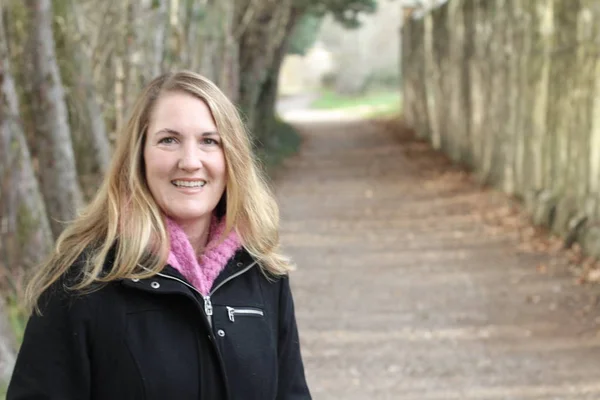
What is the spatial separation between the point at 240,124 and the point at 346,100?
4354cm

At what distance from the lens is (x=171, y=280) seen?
2.03 m

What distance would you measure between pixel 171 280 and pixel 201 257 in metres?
0.19

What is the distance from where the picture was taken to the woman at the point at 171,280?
6.41 feet

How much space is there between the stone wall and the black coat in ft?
22.4

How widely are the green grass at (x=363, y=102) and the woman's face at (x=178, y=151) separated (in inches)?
1188

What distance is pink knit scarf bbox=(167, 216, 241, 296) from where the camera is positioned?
2105 mm

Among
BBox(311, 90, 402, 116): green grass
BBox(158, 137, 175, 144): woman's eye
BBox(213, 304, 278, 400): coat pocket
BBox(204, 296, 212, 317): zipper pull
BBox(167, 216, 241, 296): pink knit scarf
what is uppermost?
BBox(158, 137, 175, 144): woman's eye

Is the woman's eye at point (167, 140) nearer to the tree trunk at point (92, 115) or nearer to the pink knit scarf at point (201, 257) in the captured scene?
the pink knit scarf at point (201, 257)

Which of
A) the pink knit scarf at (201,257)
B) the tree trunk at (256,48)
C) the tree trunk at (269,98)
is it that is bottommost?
the tree trunk at (269,98)

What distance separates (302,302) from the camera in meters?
8.05

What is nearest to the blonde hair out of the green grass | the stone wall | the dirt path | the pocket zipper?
the pocket zipper

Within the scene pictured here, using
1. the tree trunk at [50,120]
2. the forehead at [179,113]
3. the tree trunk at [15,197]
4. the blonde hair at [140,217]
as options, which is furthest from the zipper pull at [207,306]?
the tree trunk at [50,120]

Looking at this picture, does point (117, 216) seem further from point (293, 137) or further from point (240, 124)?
point (293, 137)

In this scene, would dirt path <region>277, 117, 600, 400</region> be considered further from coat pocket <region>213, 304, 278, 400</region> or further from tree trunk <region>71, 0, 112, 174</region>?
coat pocket <region>213, 304, 278, 400</region>
